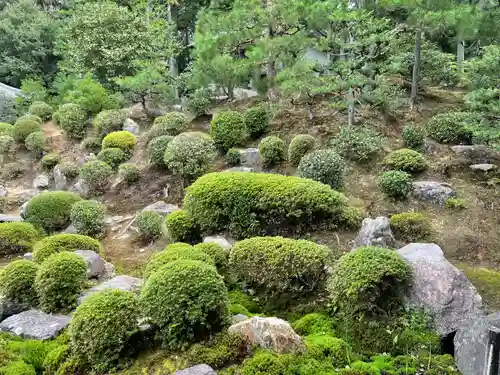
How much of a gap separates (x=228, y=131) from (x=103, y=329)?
6893 mm

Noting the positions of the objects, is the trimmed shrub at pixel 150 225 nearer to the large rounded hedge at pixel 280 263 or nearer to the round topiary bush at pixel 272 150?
the round topiary bush at pixel 272 150

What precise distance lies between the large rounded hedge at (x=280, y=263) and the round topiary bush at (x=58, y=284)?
7.18 feet

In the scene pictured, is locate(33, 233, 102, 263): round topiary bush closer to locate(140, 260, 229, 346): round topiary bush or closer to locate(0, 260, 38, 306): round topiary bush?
locate(0, 260, 38, 306): round topiary bush

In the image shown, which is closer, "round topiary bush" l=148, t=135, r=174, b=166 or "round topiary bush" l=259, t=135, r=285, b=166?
"round topiary bush" l=259, t=135, r=285, b=166

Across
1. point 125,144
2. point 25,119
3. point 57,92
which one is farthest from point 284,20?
point 57,92

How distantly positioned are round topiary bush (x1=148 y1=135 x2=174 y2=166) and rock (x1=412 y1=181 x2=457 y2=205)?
581cm

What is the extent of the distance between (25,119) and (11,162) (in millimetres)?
1696

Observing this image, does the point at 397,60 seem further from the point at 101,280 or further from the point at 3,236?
the point at 3,236

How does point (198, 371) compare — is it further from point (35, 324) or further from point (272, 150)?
point (272, 150)

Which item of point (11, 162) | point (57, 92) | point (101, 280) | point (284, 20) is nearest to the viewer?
point (101, 280)

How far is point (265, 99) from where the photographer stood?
1331 cm

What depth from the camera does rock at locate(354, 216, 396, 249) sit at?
6.86 meters

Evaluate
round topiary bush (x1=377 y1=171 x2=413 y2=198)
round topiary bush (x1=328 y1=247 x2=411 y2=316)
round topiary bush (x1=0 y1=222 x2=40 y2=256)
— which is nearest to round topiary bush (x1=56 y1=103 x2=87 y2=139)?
round topiary bush (x1=0 y1=222 x2=40 y2=256)

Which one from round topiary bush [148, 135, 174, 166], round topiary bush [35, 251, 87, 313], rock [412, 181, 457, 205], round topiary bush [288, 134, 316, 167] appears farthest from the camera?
round topiary bush [148, 135, 174, 166]
